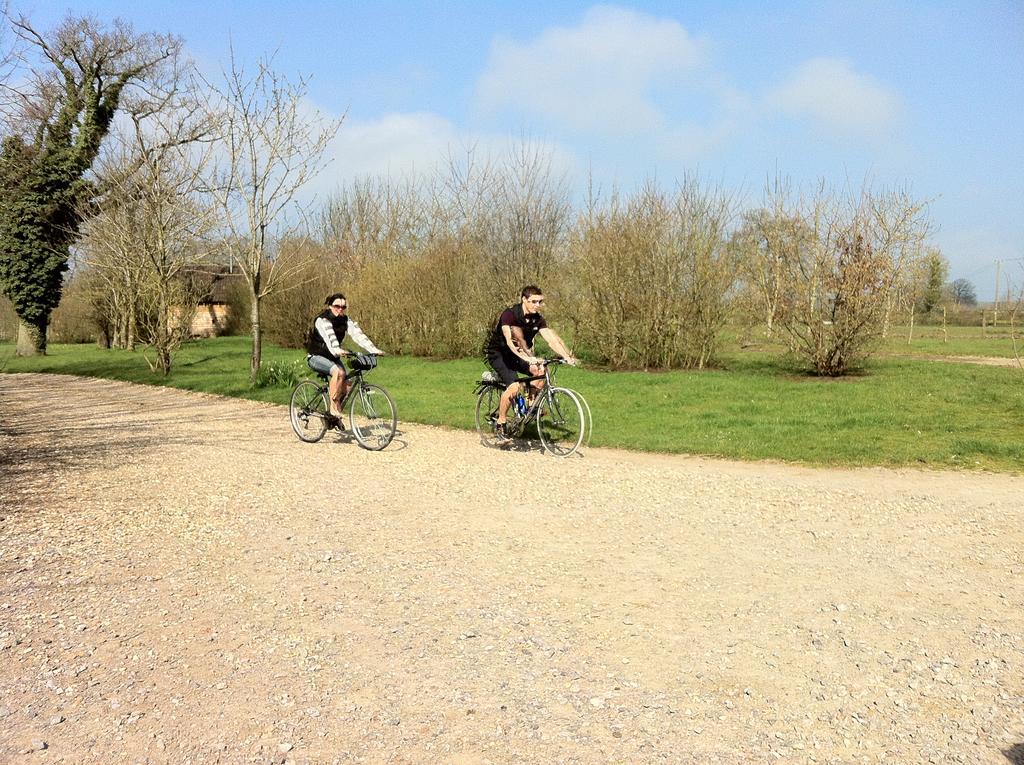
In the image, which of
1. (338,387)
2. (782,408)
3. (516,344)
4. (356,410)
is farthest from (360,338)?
(782,408)

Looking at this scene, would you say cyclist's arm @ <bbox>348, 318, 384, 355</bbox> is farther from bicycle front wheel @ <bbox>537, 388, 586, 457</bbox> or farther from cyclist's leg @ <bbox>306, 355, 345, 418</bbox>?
bicycle front wheel @ <bbox>537, 388, 586, 457</bbox>

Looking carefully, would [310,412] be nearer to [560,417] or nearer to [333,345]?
[333,345]

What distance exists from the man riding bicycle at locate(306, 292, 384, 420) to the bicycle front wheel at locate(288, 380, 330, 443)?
8.8 inches

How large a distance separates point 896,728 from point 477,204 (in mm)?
25573

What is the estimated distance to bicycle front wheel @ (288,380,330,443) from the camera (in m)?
10.0

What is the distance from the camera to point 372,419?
9648 millimetres

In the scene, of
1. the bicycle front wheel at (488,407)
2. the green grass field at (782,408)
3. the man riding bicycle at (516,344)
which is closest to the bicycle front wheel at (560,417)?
the man riding bicycle at (516,344)

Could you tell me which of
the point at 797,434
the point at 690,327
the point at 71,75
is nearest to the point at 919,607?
the point at 797,434

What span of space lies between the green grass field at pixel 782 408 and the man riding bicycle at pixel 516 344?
1472 mm

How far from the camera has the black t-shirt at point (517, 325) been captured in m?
9.02

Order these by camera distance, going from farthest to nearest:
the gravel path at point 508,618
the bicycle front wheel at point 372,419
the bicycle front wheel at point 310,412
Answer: the bicycle front wheel at point 310,412
the bicycle front wheel at point 372,419
the gravel path at point 508,618

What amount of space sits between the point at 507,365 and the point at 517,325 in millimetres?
536

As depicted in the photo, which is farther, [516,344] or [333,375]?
[333,375]

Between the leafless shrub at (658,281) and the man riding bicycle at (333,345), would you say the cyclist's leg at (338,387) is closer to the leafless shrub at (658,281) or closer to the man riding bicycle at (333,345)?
the man riding bicycle at (333,345)
